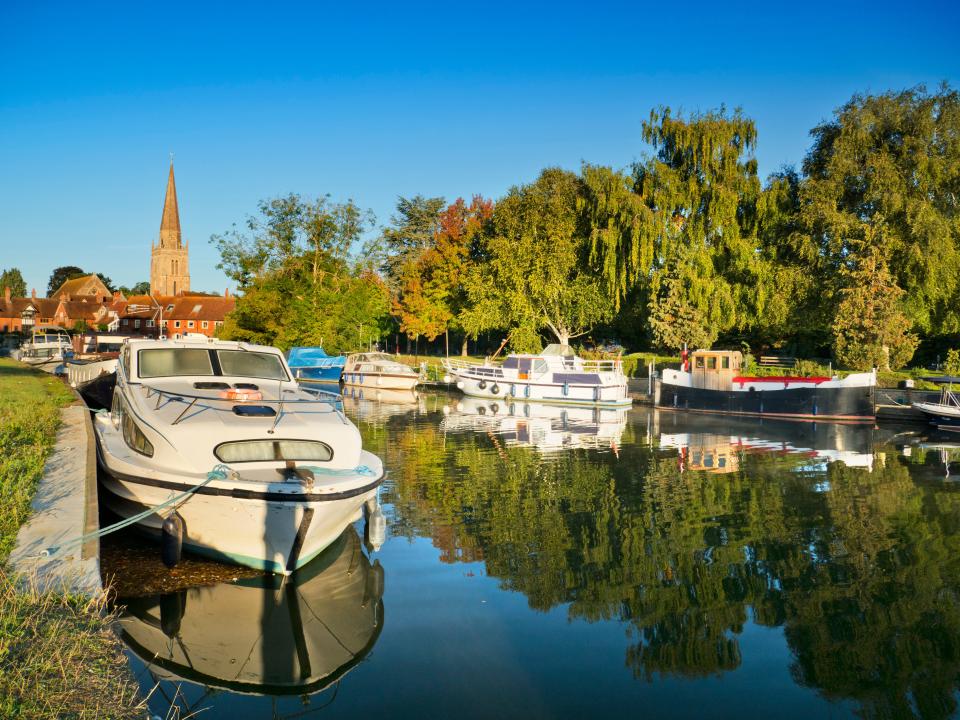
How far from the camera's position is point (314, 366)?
53.3 meters

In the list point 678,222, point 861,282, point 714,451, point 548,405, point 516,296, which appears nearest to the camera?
point 714,451

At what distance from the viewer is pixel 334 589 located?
10492mm

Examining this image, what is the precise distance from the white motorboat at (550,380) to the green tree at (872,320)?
10.9m

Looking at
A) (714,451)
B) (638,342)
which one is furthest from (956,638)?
(638,342)

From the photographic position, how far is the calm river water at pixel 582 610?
7.66 m

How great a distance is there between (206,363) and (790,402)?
2735cm

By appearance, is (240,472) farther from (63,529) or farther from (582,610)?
(582,610)

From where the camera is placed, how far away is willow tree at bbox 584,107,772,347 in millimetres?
42688

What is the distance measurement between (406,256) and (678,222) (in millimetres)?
42571

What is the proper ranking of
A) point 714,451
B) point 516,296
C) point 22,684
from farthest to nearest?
point 516,296, point 714,451, point 22,684

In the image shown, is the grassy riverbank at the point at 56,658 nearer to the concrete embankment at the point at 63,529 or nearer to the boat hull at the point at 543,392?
Answer: the concrete embankment at the point at 63,529

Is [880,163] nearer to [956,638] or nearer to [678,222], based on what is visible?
[678,222]

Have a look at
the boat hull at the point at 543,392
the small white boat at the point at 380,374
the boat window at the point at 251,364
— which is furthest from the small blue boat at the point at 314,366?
the boat window at the point at 251,364

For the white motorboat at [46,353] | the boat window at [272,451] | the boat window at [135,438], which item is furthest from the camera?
the white motorboat at [46,353]
